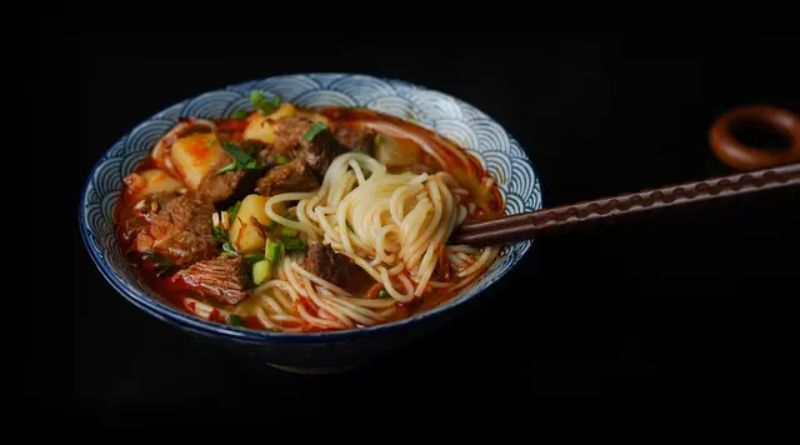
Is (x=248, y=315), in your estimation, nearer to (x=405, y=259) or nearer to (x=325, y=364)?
(x=325, y=364)

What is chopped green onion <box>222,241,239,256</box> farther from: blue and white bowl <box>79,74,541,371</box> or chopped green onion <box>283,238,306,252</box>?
blue and white bowl <box>79,74,541,371</box>

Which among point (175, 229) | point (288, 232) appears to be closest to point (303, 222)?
point (288, 232)

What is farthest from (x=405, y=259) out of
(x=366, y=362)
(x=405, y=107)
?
(x=405, y=107)

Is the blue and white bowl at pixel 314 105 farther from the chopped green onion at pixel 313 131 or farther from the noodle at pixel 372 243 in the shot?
the chopped green onion at pixel 313 131

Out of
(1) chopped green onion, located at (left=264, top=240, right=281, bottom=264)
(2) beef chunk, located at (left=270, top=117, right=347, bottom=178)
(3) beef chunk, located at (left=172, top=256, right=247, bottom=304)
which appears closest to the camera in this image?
(3) beef chunk, located at (left=172, top=256, right=247, bottom=304)

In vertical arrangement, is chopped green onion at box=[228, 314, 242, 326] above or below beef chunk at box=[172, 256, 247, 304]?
below

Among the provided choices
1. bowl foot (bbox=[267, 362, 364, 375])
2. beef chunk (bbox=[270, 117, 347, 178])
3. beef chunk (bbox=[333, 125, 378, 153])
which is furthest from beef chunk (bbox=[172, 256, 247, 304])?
beef chunk (bbox=[333, 125, 378, 153])
